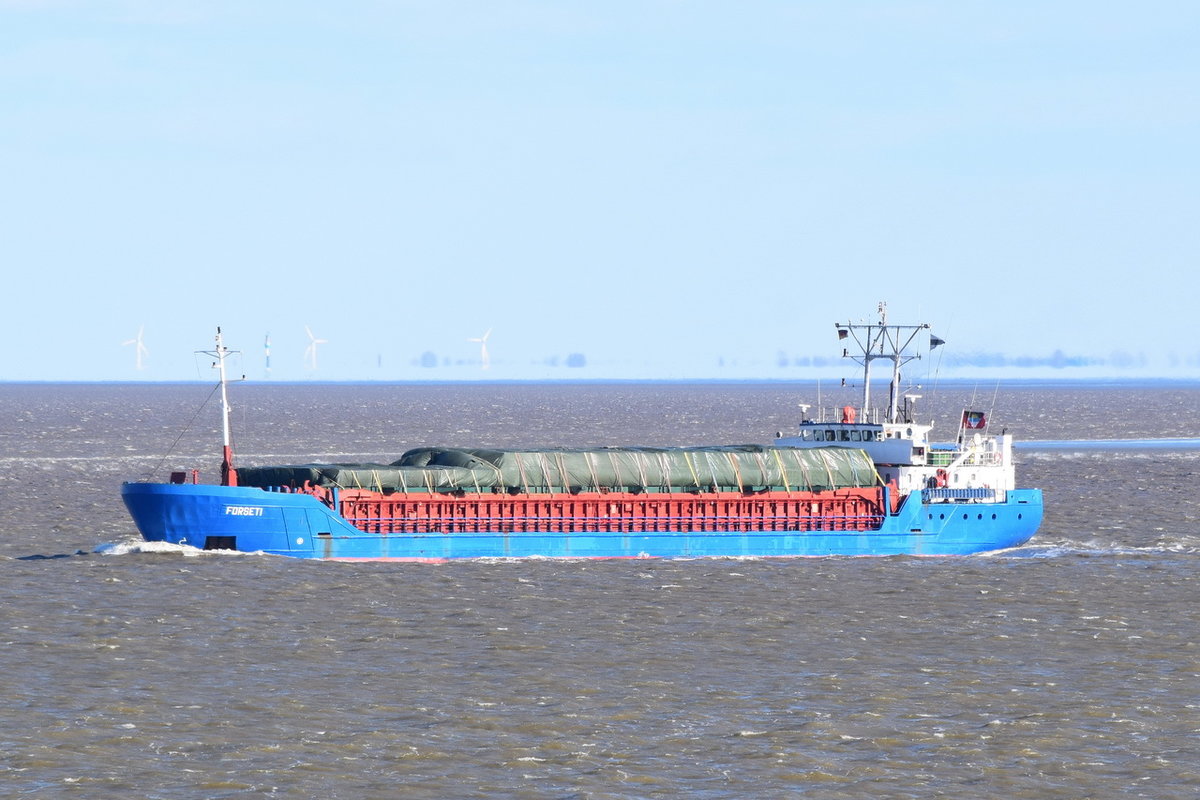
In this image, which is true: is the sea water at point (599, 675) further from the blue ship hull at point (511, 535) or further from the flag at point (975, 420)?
the flag at point (975, 420)

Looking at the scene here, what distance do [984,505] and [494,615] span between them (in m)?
27.3

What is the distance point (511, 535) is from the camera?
62.7 metres

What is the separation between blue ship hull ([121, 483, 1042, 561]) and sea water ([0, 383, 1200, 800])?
4.27 ft

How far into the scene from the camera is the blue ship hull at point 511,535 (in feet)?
195

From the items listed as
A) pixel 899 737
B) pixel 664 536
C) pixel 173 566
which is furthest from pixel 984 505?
pixel 899 737

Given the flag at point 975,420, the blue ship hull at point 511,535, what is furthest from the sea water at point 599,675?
the flag at point 975,420

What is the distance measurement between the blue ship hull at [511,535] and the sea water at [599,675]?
1301 millimetres

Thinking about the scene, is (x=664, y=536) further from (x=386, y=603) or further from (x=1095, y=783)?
(x=1095, y=783)

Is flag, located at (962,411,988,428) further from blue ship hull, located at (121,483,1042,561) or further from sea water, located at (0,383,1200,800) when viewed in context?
sea water, located at (0,383,1200,800)

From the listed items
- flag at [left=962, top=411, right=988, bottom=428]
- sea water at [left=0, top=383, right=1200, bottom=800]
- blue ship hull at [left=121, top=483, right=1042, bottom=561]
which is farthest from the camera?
flag at [left=962, top=411, right=988, bottom=428]

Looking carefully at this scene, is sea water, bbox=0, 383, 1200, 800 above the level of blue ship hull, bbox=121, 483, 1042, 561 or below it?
below

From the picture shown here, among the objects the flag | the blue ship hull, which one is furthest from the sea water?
the flag

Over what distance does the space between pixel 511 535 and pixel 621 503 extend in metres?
4.92

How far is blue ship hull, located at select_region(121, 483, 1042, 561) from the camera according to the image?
59531mm
